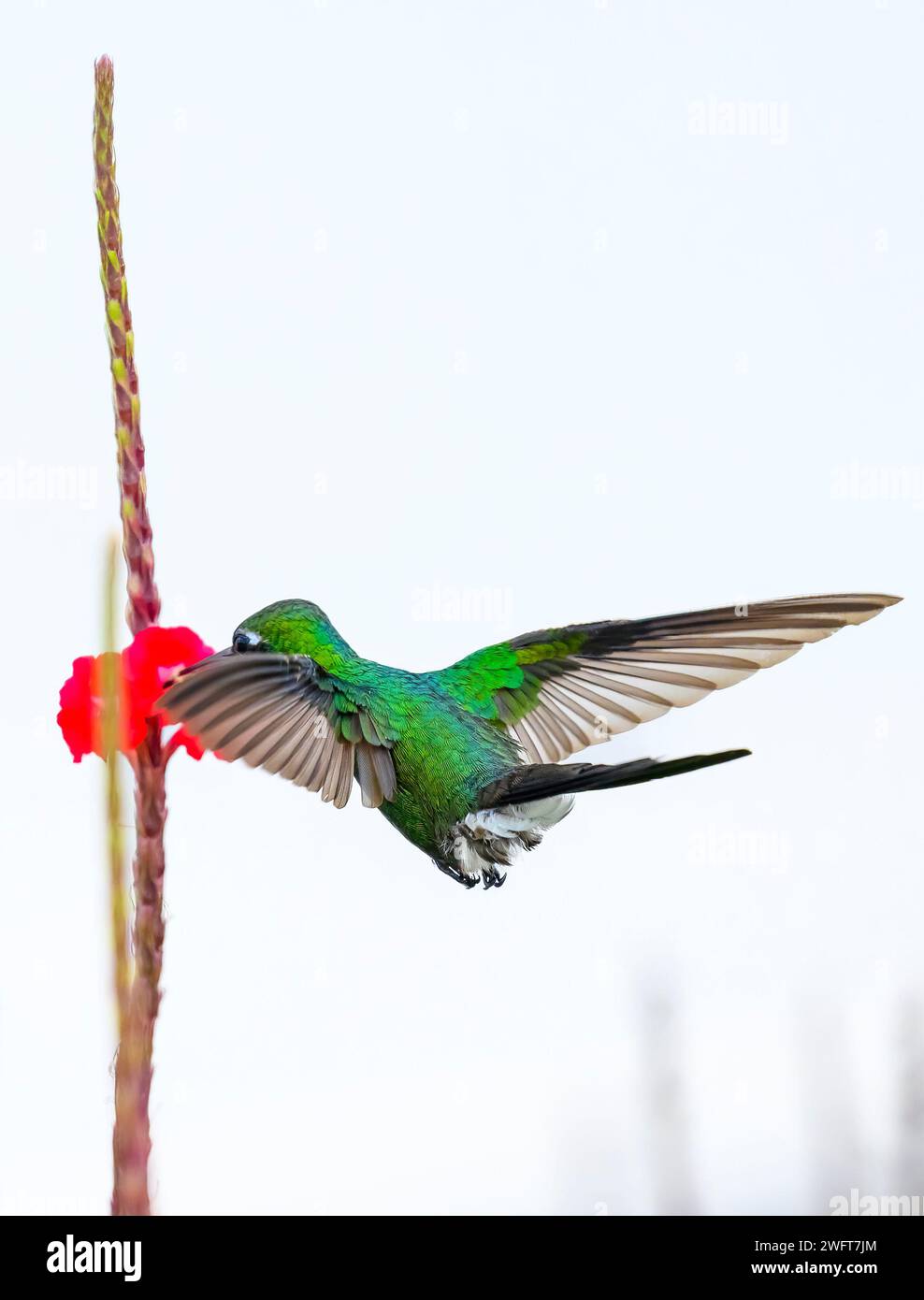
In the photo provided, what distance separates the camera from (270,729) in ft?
7.68

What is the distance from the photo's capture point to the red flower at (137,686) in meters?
1.88

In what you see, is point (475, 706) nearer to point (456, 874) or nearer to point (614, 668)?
point (614, 668)

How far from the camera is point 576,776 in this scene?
2484mm

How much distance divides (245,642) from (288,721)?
0.30 metres

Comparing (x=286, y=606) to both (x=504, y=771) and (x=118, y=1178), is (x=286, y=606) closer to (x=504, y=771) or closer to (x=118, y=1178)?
(x=504, y=771)

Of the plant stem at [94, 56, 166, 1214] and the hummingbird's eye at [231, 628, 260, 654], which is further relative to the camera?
the hummingbird's eye at [231, 628, 260, 654]

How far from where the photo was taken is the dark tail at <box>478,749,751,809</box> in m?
1.90

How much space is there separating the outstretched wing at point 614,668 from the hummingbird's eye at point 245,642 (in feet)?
2.29

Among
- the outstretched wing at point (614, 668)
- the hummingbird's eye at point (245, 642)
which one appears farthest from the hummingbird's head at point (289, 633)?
the outstretched wing at point (614, 668)

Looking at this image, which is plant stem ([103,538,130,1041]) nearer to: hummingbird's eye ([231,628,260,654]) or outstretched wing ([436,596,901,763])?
hummingbird's eye ([231,628,260,654])

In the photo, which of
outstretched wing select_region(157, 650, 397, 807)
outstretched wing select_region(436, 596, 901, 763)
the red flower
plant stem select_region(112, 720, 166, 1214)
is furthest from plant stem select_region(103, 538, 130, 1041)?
outstretched wing select_region(436, 596, 901, 763)

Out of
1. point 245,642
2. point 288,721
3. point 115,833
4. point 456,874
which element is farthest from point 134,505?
point 456,874

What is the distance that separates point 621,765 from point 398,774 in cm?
77
